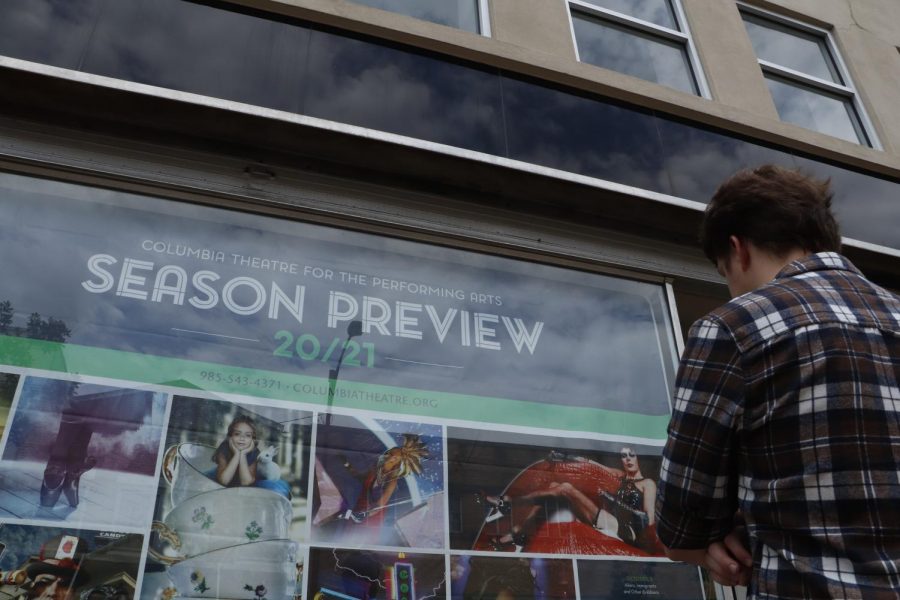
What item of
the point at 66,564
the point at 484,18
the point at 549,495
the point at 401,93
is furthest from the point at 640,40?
the point at 66,564

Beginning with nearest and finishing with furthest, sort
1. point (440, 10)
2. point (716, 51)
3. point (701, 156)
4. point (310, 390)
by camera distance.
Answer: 1. point (310, 390)
2. point (701, 156)
3. point (440, 10)
4. point (716, 51)

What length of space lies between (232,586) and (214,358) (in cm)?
103

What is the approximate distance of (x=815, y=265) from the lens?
1.75 meters

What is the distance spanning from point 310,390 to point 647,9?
531cm

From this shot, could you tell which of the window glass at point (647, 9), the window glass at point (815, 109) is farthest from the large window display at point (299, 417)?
the window glass at point (815, 109)

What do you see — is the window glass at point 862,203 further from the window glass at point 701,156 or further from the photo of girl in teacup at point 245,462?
the photo of girl in teacup at point 245,462

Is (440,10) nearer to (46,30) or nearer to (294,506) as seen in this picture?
(46,30)

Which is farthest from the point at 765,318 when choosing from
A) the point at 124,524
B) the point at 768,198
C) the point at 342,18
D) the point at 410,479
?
the point at 342,18

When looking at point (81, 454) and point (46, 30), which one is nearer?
point (81, 454)

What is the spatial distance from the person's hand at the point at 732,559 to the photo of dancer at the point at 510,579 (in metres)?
1.85

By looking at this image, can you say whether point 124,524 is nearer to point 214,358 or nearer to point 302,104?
point 214,358

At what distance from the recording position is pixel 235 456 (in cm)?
322

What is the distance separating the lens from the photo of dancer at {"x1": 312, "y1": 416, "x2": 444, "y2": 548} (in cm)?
326

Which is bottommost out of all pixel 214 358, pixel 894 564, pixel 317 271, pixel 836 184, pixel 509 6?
pixel 894 564
